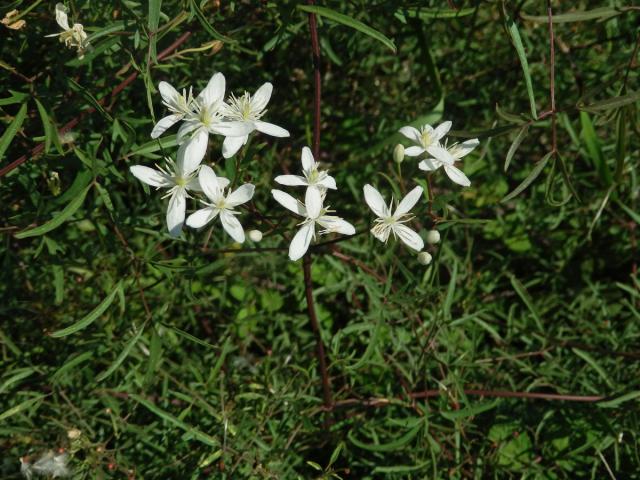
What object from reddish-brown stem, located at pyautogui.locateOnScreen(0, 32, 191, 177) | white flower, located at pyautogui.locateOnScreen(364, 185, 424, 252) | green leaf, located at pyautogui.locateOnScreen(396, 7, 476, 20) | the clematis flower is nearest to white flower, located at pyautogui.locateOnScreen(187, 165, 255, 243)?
the clematis flower

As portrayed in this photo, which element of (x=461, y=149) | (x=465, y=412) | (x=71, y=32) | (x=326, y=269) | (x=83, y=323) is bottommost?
(x=326, y=269)

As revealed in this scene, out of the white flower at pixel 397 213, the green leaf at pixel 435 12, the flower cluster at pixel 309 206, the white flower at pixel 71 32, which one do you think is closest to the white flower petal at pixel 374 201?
the white flower at pixel 397 213

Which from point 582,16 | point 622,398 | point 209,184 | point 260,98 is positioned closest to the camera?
point 209,184

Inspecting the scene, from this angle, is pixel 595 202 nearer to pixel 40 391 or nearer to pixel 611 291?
pixel 611 291

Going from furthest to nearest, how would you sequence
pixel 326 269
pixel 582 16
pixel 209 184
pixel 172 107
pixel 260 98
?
1. pixel 326 269
2. pixel 582 16
3. pixel 260 98
4. pixel 172 107
5. pixel 209 184

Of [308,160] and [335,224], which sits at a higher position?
[308,160]

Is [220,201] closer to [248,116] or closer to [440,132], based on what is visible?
[248,116]

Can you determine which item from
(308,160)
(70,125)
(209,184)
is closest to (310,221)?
(308,160)

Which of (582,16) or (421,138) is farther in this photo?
(582,16)
